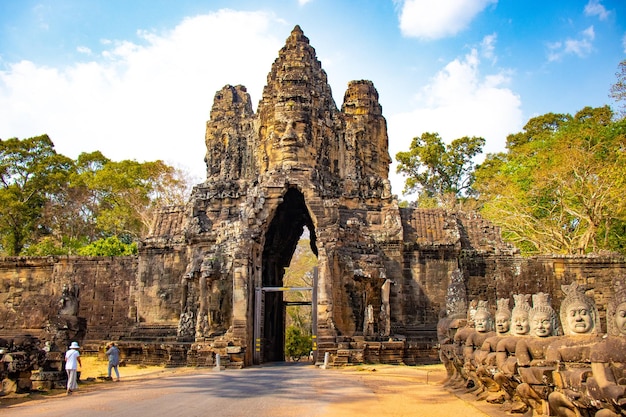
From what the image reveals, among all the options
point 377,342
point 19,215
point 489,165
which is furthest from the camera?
point 489,165

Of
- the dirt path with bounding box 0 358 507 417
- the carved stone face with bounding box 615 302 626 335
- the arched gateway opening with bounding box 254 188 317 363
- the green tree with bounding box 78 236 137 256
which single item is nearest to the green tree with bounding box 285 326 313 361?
the green tree with bounding box 78 236 137 256

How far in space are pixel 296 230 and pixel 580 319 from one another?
1783 cm

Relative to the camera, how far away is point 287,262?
974 inches

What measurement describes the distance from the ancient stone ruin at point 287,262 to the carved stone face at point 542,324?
22.8ft

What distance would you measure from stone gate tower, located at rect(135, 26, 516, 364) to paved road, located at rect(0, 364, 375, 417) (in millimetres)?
3953

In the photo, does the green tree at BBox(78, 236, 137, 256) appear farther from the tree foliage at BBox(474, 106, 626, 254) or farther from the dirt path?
the tree foliage at BBox(474, 106, 626, 254)

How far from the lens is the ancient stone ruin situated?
59.6 ft

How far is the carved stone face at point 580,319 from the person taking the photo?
6.75 m

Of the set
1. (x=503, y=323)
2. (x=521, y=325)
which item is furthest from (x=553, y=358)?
(x=503, y=323)

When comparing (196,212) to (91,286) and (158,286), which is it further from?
(91,286)

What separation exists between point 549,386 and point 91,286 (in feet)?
67.9

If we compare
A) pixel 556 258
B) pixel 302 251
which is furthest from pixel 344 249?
pixel 302 251

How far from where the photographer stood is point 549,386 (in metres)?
6.94

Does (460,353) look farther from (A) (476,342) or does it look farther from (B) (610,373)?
(B) (610,373)
